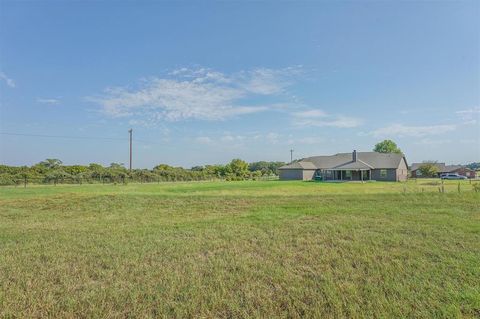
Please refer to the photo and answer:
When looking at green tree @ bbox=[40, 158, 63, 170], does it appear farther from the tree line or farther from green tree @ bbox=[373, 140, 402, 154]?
green tree @ bbox=[373, 140, 402, 154]

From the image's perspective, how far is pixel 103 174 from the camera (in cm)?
4347

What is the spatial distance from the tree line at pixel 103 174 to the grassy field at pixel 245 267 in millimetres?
32351

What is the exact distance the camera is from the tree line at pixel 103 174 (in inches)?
1479

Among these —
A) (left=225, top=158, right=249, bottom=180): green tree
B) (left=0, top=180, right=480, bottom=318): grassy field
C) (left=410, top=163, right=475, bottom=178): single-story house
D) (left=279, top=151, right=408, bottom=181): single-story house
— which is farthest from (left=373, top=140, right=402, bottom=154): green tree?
(left=0, top=180, right=480, bottom=318): grassy field

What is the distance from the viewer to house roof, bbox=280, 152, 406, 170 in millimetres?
44875

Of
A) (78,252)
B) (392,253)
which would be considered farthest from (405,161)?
(78,252)

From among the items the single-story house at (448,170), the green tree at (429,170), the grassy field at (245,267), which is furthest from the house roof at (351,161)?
the grassy field at (245,267)

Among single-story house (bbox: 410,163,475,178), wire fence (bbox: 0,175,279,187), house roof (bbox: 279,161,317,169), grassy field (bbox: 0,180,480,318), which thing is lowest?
grassy field (bbox: 0,180,480,318)

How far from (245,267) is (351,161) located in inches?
1841

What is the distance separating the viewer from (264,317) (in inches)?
130

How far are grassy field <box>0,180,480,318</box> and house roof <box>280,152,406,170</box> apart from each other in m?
37.3

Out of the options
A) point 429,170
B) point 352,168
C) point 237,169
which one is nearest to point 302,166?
point 352,168

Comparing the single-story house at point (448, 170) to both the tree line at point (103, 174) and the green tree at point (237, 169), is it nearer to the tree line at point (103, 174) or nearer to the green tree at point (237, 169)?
the tree line at point (103, 174)

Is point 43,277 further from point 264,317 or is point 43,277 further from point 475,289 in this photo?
point 475,289
